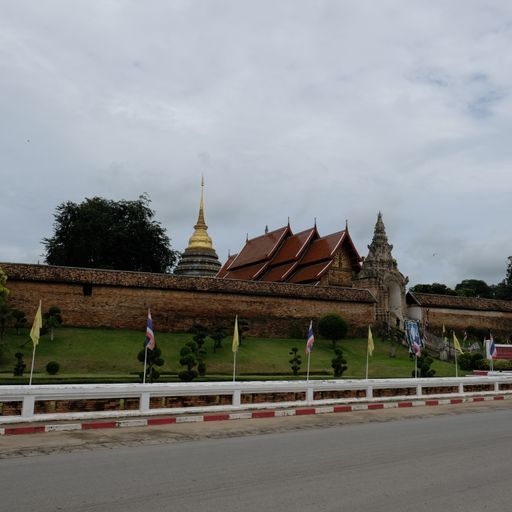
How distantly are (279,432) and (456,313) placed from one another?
31.3m

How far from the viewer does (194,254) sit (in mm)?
53750

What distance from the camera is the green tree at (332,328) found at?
1174 inches

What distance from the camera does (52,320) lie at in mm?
24406

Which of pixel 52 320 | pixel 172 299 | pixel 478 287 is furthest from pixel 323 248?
pixel 478 287

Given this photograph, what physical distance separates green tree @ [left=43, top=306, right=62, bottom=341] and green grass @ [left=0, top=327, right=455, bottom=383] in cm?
39

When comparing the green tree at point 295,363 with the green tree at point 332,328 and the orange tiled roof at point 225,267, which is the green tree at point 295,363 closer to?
the green tree at point 332,328

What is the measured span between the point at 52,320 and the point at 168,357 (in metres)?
5.16

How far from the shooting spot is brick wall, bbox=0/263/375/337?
27.2m

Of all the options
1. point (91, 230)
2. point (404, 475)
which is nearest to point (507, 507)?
point (404, 475)

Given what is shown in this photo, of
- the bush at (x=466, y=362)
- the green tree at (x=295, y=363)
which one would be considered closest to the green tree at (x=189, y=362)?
the green tree at (x=295, y=363)

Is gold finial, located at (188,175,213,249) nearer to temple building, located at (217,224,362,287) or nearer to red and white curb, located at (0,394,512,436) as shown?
temple building, located at (217,224,362,287)

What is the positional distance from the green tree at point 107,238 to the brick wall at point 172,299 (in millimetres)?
17407

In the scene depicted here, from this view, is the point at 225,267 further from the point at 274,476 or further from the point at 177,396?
the point at 274,476

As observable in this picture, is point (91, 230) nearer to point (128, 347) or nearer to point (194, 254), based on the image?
point (194, 254)
